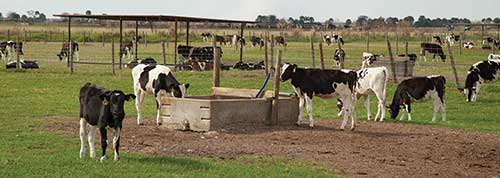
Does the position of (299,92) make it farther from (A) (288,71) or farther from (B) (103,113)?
(B) (103,113)

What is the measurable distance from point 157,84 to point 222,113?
8.21 ft

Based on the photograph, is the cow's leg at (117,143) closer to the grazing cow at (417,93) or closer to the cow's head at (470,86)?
the grazing cow at (417,93)

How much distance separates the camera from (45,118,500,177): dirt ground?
14578 millimetres

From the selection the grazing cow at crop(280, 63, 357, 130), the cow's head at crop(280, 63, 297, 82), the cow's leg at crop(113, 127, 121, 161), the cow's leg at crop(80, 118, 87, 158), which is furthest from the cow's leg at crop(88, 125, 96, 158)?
the cow's head at crop(280, 63, 297, 82)

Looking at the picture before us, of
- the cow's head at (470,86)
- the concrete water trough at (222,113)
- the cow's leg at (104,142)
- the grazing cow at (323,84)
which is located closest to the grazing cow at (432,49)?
the cow's head at (470,86)

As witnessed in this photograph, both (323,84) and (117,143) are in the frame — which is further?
(323,84)

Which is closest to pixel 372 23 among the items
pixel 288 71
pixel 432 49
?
pixel 432 49

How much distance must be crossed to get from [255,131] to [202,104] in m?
1.27

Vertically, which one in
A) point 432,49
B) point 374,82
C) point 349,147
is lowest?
point 349,147

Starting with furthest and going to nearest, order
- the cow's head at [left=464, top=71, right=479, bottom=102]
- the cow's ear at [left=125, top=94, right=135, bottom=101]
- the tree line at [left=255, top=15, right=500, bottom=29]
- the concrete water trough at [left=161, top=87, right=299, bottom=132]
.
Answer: the tree line at [left=255, top=15, right=500, bottom=29] < the cow's head at [left=464, top=71, right=479, bottom=102] < the concrete water trough at [left=161, top=87, right=299, bottom=132] < the cow's ear at [left=125, top=94, right=135, bottom=101]

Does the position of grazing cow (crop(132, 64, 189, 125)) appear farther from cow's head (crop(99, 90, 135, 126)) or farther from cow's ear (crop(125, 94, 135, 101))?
cow's head (crop(99, 90, 135, 126))

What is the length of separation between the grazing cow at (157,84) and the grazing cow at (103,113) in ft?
16.5

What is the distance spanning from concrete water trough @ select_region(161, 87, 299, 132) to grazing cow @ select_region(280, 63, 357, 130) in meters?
0.37

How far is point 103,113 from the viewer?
13.9 meters
